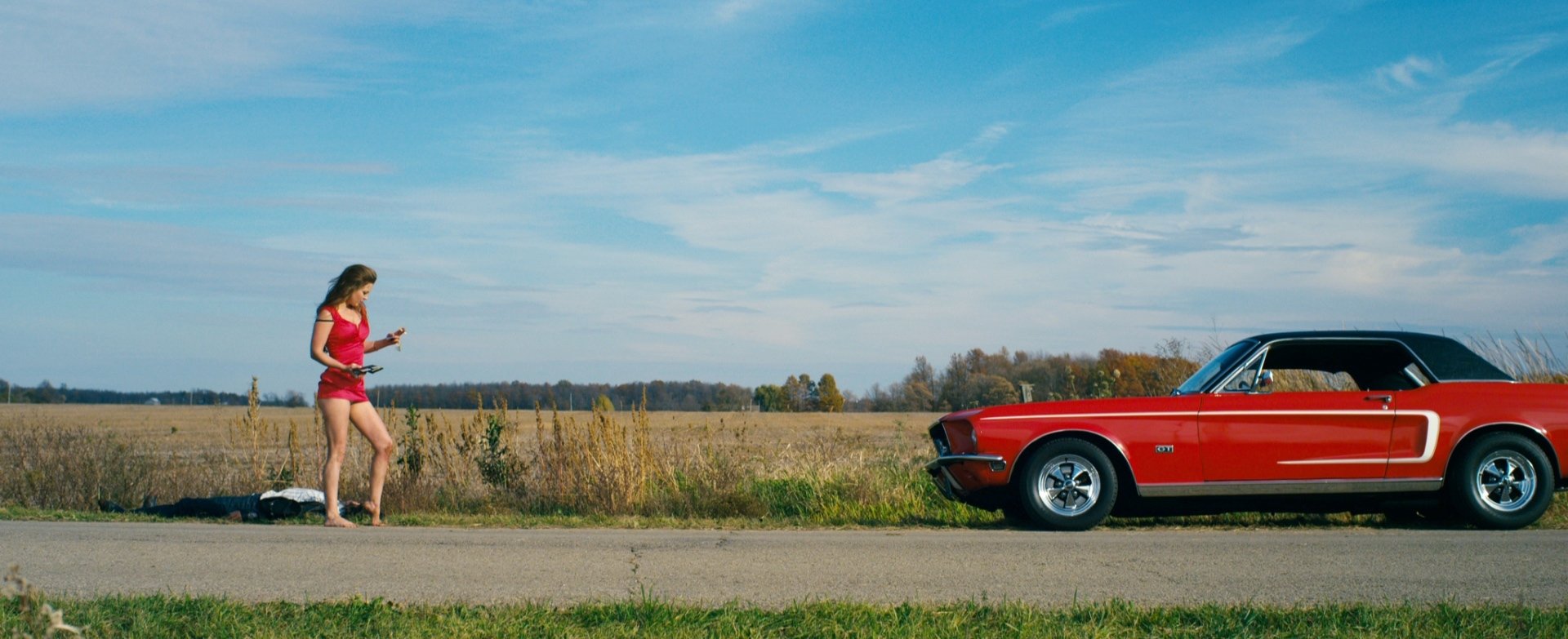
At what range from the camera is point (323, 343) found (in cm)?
923

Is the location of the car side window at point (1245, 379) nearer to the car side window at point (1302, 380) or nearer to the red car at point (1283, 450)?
the red car at point (1283, 450)

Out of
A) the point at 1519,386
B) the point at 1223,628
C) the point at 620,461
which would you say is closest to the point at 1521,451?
the point at 1519,386

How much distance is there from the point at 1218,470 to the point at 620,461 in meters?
5.54

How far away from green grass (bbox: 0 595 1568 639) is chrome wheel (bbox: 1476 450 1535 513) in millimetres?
3962

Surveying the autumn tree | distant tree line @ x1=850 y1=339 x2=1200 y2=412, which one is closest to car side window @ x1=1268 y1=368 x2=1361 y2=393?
distant tree line @ x1=850 y1=339 x2=1200 y2=412

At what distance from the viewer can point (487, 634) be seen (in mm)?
5312

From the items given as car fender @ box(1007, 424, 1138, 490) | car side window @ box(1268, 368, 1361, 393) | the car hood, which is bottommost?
car fender @ box(1007, 424, 1138, 490)

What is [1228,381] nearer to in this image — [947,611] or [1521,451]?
[1521,451]

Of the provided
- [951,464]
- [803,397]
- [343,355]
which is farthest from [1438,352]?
[803,397]

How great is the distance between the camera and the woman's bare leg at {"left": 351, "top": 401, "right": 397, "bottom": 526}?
9.49 metres

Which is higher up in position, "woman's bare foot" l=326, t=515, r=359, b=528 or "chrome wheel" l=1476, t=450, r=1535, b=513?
"chrome wheel" l=1476, t=450, r=1535, b=513

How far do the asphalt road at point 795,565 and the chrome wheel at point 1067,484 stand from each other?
464 mm

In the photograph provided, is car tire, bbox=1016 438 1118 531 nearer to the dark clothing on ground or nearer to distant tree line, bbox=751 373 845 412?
the dark clothing on ground

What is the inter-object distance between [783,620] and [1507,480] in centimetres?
687
